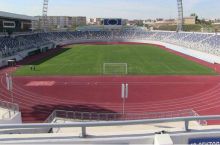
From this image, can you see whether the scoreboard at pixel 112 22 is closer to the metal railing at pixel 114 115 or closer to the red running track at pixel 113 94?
the red running track at pixel 113 94

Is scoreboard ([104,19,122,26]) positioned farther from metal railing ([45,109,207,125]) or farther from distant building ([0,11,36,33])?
metal railing ([45,109,207,125])

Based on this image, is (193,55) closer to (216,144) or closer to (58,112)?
(58,112)

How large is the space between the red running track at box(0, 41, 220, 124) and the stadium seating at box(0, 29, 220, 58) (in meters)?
17.1

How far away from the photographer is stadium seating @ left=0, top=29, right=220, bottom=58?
5228 centimetres

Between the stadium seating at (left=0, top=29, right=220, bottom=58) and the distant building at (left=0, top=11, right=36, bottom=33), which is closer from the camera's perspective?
the stadium seating at (left=0, top=29, right=220, bottom=58)

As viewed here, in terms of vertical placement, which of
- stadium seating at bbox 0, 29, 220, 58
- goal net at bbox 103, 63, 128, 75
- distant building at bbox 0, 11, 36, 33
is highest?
distant building at bbox 0, 11, 36, 33

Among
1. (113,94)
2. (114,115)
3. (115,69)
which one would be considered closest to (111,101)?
(113,94)

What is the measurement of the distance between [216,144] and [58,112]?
653 inches

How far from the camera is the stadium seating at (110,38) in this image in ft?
172

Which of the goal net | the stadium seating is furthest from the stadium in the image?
the stadium seating

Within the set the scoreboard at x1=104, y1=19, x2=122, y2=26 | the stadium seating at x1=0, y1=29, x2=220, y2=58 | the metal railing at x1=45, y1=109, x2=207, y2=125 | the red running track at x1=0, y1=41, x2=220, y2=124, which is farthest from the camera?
the scoreboard at x1=104, y1=19, x2=122, y2=26

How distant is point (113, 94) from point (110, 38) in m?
70.7

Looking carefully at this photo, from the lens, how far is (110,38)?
9575cm

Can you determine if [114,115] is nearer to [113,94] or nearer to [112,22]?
A: [113,94]
